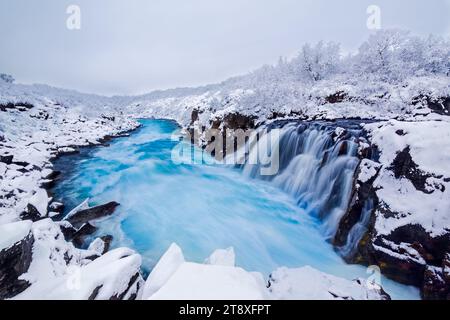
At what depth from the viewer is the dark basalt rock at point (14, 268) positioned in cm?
255

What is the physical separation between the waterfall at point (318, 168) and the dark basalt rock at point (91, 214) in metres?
6.69

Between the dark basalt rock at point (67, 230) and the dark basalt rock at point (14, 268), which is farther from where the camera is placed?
the dark basalt rock at point (67, 230)

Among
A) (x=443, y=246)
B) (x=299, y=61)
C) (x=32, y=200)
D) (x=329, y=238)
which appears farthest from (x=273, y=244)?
(x=299, y=61)

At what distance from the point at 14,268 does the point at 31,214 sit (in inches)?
153

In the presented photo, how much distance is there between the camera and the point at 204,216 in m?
7.18

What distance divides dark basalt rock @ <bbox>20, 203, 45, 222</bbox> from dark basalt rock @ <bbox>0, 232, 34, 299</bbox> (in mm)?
3475

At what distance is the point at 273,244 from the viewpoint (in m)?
5.73

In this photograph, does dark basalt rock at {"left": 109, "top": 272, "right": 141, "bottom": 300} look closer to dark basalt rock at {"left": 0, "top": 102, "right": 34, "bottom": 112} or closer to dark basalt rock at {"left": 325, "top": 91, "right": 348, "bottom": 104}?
dark basalt rock at {"left": 325, "top": 91, "right": 348, "bottom": 104}

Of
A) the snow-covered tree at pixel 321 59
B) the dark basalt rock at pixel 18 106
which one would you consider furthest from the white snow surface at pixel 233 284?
the snow-covered tree at pixel 321 59

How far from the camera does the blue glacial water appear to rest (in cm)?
512

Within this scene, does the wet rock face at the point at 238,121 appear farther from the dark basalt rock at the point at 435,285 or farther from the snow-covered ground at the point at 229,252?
the dark basalt rock at the point at 435,285

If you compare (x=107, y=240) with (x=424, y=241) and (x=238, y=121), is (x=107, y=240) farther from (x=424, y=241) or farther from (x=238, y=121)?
(x=238, y=121)

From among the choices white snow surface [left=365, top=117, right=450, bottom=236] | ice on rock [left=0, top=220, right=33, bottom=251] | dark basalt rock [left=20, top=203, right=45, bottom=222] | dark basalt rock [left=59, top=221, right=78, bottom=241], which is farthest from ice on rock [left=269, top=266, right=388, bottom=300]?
dark basalt rock [left=20, top=203, right=45, bottom=222]
